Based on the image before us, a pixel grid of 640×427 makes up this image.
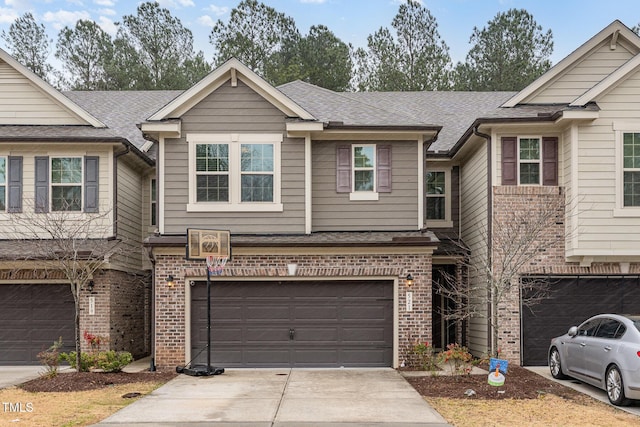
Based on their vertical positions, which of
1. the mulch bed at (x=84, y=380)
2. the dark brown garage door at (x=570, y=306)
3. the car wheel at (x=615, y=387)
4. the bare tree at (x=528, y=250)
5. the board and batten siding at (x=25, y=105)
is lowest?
the mulch bed at (x=84, y=380)

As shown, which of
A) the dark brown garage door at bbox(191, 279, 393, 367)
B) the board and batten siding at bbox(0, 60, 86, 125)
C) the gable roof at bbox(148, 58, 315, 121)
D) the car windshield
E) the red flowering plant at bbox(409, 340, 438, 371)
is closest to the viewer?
the car windshield

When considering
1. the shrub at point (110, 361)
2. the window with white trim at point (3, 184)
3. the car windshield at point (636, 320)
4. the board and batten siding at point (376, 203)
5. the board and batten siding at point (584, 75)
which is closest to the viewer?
the car windshield at point (636, 320)

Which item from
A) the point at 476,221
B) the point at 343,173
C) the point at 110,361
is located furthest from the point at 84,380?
the point at 476,221

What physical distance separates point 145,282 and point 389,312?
7598 mm

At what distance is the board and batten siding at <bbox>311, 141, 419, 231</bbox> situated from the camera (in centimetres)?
1702

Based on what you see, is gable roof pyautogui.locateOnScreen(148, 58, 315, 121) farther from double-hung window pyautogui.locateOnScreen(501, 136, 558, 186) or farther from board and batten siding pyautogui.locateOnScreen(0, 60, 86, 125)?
double-hung window pyautogui.locateOnScreen(501, 136, 558, 186)

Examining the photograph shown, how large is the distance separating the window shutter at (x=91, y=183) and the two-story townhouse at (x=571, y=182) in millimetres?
9360

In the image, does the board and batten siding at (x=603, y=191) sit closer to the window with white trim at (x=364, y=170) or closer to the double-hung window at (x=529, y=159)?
the double-hung window at (x=529, y=159)

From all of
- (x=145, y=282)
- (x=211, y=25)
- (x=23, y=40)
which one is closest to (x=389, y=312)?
(x=145, y=282)

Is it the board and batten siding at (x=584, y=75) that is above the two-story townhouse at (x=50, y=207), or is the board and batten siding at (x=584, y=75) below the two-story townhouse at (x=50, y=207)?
above

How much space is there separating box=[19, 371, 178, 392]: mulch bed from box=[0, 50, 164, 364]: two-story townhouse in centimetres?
282

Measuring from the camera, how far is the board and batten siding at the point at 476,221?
17297 millimetres

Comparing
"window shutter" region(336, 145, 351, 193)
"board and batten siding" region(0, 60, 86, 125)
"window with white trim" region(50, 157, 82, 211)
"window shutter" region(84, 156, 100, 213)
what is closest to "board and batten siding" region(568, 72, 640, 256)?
"window shutter" region(336, 145, 351, 193)

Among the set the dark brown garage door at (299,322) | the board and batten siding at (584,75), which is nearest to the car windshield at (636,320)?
the dark brown garage door at (299,322)
